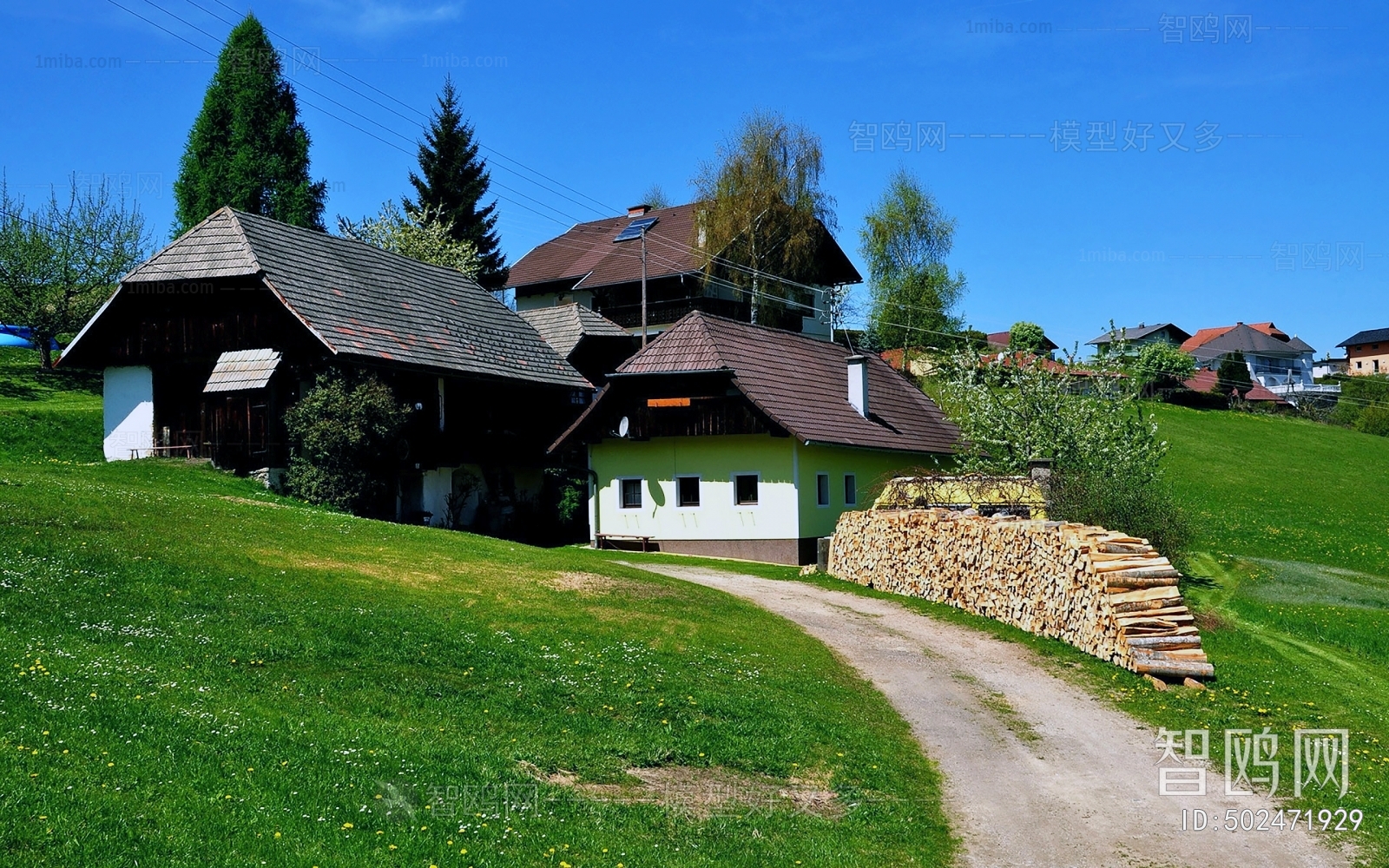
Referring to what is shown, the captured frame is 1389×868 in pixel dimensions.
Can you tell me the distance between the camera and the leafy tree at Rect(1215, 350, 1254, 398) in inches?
3313

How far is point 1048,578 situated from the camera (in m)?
20.0

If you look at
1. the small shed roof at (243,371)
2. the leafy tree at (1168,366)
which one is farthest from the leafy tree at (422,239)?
the leafy tree at (1168,366)

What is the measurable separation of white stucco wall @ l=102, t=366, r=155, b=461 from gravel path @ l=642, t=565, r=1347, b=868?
23151 millimetres

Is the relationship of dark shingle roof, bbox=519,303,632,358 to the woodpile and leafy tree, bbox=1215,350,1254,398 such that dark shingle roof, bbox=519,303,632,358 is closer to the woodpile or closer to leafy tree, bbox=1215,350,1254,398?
the woodpile

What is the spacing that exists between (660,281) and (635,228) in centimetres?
767

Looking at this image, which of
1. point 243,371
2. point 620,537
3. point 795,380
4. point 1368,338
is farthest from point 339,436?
point 1368,338

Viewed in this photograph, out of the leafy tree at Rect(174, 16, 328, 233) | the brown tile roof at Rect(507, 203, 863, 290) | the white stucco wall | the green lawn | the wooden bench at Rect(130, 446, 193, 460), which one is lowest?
the green lawn

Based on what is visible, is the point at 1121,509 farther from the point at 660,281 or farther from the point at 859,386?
the point at 660,281

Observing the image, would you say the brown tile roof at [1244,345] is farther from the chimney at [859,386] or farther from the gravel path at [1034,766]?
the gravel path at [1034,766]

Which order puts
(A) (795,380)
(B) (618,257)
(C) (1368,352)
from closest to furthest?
(A) (795,380) → (B) (618,257) → (C) (1368,352)

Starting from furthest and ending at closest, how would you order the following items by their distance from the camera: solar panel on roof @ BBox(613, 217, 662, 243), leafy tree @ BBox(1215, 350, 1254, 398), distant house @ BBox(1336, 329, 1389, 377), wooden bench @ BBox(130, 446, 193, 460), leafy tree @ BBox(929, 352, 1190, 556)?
distant house @ BBox(1336, 329, 1389, 377)
leafy tree @ BBox(1215, 350, 1254, 398)
solar panel on roof @ BBox(613, 217, 662, 243)
wooden bench @ BBox(130, 446, 193, 460)
leafy tree @ BBox(929, 352, 1190, 556)

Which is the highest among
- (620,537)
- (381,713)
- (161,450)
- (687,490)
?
(161,450)

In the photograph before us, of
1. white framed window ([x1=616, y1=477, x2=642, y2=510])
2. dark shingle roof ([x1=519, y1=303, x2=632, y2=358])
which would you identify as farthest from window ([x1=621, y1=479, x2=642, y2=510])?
dark shingle roof ([x1=519, y1=303, x2=632, y2=358])

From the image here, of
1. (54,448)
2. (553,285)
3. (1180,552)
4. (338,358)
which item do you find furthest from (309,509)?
(553,285)
